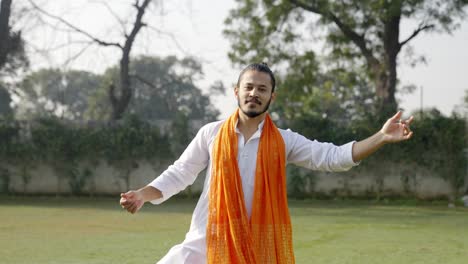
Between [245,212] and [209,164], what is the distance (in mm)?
429

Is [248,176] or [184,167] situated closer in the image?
[248,176]

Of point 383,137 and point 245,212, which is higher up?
point 383,137

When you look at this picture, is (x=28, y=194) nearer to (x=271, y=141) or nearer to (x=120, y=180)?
(x=120, y=180)

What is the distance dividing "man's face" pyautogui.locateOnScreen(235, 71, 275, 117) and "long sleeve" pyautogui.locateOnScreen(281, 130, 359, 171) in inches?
11.0

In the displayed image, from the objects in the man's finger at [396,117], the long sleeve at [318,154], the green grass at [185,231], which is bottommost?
the green grass at [185,231]

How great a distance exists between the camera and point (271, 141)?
3975 mm

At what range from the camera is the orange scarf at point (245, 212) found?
379 cm

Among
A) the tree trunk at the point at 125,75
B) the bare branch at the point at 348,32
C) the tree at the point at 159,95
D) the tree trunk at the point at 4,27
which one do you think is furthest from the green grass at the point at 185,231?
the tree at the point at 159,95

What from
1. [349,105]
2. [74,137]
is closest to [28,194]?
[74,137]

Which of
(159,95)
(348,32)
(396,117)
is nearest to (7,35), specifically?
(348,32)

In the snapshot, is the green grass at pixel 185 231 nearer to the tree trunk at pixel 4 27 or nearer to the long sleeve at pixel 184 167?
the long sleeve at pixel 184 167

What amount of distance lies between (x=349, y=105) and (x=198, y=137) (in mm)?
42112

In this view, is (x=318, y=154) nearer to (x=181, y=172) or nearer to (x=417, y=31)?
(x=181, y=172)

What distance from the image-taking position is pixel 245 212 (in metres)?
3.83
